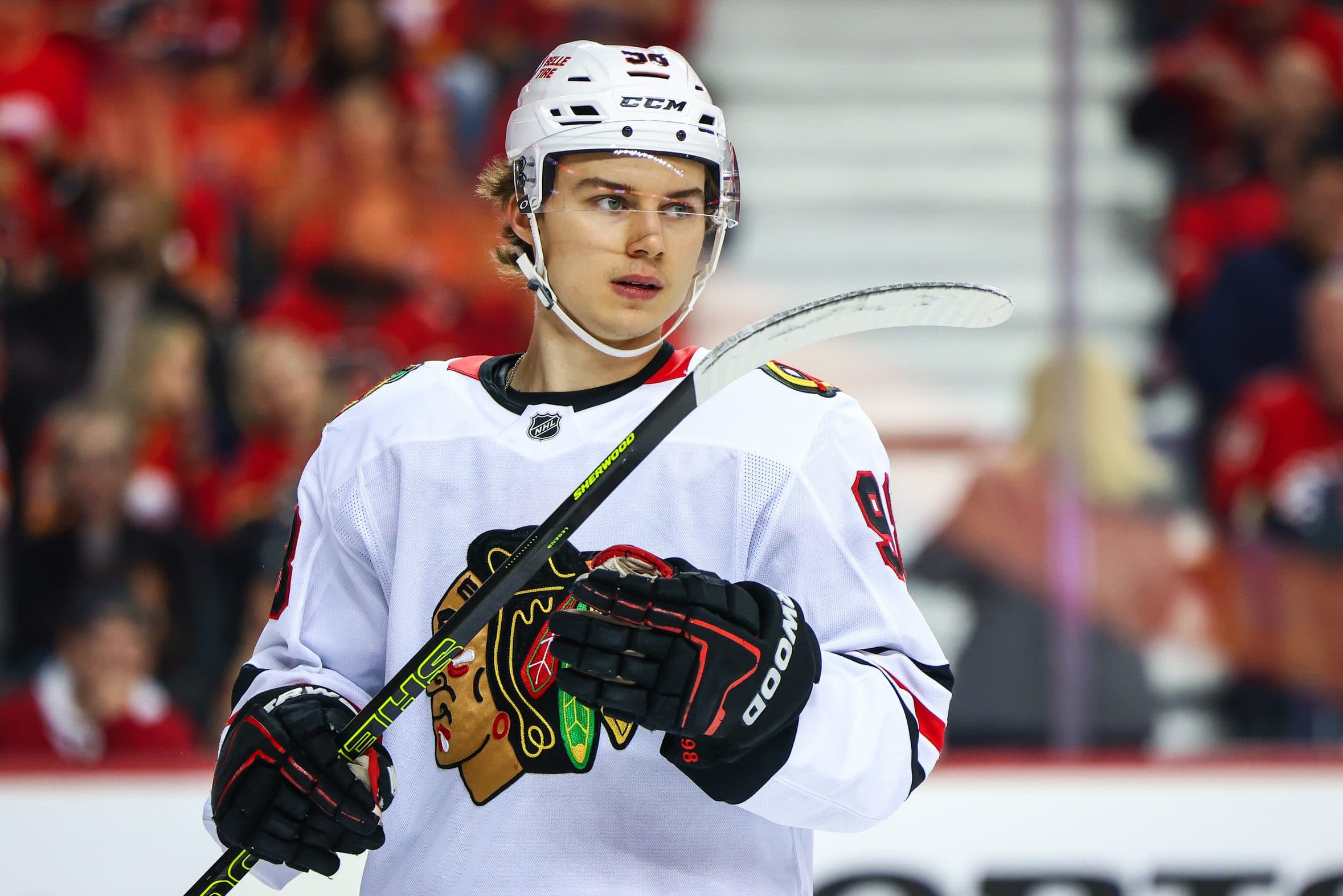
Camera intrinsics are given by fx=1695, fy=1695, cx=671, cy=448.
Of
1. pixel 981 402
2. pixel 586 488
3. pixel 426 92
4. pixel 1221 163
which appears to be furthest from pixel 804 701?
pixel 1221 163

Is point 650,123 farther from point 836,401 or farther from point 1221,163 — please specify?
point 1221,163

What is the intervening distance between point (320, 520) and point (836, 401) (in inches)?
19.0

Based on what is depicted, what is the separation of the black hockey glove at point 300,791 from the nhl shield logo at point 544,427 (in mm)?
290

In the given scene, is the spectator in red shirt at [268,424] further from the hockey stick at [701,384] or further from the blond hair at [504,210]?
the hockey stick at [701,384]

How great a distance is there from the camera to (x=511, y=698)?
1458mm

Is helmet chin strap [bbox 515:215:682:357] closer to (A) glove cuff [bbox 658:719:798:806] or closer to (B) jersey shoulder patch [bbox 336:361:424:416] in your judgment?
(B) jersey shoulder patch [bbox 336:361:424:416]

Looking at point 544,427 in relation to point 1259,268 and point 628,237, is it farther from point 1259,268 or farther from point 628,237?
point 1259,268

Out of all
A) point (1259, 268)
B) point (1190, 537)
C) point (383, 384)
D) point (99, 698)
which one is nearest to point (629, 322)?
point (383, 384)

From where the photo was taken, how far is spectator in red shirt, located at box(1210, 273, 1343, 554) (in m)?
3.33

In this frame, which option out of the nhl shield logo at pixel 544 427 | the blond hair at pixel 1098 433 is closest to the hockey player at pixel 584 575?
→ the nhl shield logo at pixel 544 427

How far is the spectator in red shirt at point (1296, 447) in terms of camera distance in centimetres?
333

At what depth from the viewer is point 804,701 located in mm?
1281

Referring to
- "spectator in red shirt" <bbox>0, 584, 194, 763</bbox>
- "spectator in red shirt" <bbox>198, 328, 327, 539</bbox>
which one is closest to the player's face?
"spectator in red shirt" <bbox>0, 584, 194, 763</bbox>

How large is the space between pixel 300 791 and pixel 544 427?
0.37m
